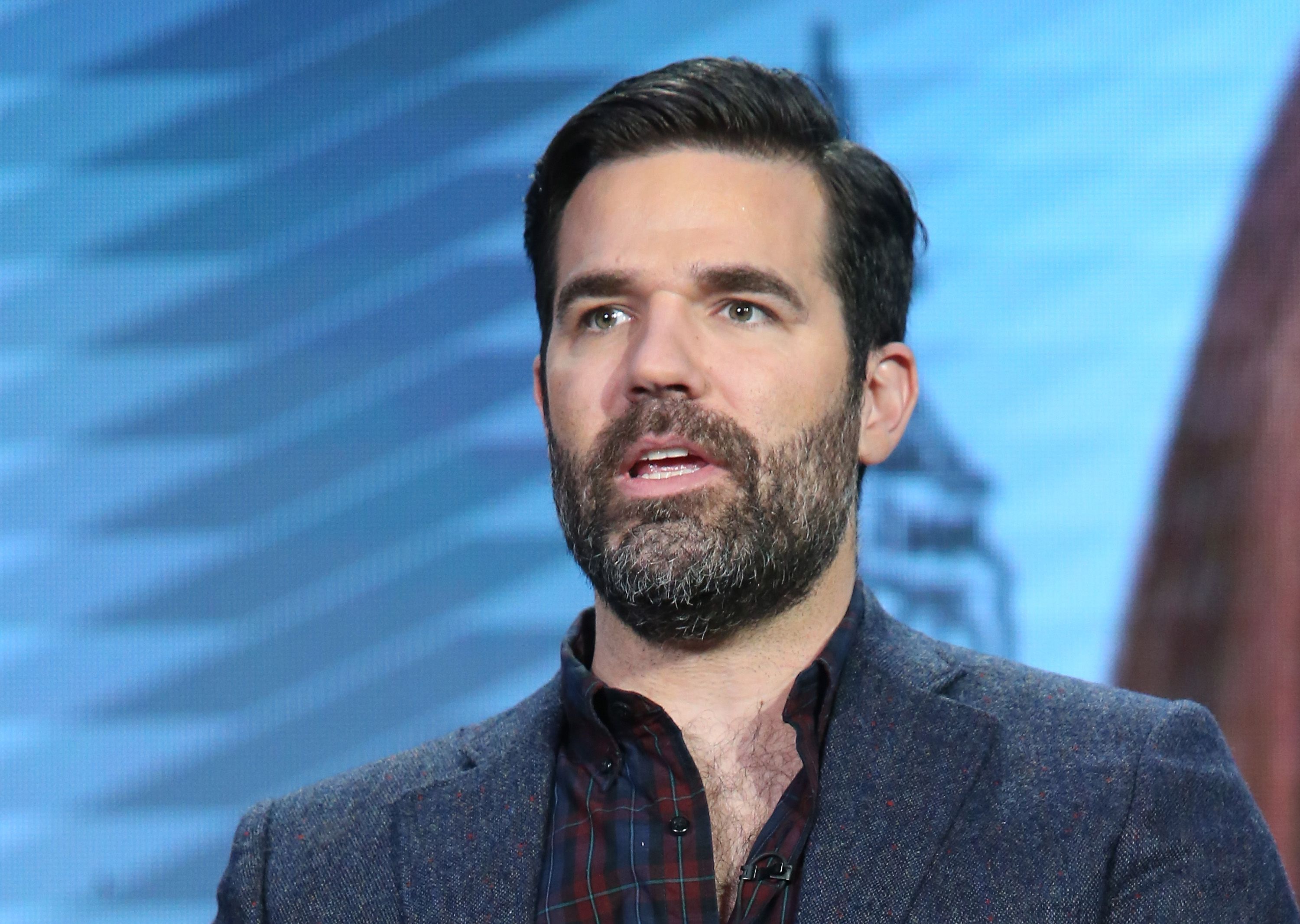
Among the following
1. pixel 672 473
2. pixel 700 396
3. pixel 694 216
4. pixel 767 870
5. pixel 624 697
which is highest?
pixel 694 216

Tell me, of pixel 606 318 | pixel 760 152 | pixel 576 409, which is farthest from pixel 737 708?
pixel 760 152

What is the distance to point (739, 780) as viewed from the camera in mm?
2086

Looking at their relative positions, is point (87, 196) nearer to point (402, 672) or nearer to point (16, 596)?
point (16, 596)

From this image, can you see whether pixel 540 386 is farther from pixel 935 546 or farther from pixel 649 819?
pixel 935 546

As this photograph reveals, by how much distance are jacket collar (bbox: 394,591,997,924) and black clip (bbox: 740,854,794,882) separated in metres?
0.04

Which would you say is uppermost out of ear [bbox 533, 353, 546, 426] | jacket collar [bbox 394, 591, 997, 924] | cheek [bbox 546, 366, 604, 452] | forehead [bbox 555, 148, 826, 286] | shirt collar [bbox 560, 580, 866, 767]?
forehead [bbox 555, 148, 826, 286]

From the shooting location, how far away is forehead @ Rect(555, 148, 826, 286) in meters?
2.21

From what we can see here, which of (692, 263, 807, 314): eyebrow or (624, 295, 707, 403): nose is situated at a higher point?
(692, 263, 807, 314): eyebrow

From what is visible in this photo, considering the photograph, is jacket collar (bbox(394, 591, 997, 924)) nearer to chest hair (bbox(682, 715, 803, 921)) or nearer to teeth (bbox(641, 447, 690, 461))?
chest hair (bbox(682, 715, 803, 921))

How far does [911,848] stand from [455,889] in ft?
2.08

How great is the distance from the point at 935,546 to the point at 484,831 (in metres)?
1.57

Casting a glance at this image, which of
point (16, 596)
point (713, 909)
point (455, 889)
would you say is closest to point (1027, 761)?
point (713, 909)

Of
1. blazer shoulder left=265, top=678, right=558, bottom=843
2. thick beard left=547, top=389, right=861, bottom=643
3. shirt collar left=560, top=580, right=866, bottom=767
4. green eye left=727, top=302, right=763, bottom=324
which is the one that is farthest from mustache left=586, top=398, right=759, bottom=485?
blazer shoulder left=265, top=678, right=558, bottom=843

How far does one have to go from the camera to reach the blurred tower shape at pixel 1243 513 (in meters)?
3.23
